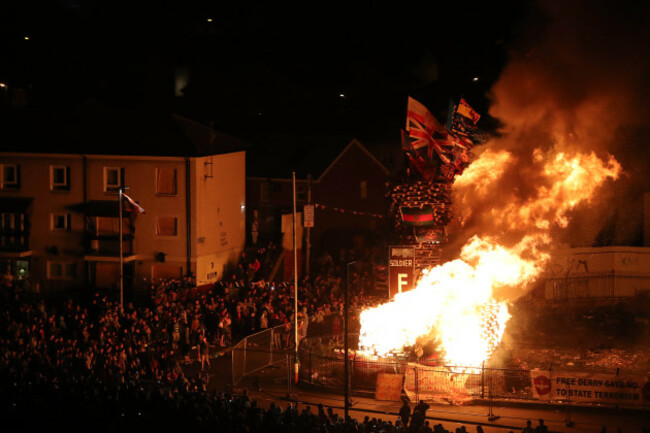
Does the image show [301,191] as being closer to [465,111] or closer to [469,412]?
[465,111]

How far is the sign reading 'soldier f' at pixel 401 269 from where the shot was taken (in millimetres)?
29766

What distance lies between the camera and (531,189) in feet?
101

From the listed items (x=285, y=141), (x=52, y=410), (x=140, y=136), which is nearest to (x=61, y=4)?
(x=285, y=141)

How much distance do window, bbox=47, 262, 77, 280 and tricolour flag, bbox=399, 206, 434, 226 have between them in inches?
662

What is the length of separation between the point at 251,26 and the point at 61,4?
14.1 m

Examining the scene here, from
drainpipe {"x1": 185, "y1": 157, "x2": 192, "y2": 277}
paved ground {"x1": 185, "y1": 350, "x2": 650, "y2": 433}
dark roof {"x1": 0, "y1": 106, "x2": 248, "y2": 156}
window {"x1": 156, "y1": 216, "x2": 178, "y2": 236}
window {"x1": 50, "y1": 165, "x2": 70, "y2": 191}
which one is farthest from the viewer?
window {"x1": 50, "y1": 165, "x2": 70, "y2": 191}

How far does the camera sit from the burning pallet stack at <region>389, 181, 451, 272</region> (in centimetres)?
3083

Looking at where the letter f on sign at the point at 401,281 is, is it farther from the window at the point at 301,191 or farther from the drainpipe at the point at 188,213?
the window at the point at 301,191

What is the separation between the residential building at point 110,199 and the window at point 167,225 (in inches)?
1.7

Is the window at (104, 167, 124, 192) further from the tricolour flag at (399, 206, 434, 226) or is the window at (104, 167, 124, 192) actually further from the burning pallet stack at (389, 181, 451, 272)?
the tricolour flag at (399, 206, 434, 226)

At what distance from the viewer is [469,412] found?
25516 mm

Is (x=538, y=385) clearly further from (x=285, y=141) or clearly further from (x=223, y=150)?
(x=285, y=141)

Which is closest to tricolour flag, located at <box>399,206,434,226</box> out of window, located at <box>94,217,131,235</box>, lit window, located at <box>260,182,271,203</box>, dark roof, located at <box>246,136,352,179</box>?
window, located at <box>94,217,131,235</box>

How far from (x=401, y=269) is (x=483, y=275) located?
2687mm
